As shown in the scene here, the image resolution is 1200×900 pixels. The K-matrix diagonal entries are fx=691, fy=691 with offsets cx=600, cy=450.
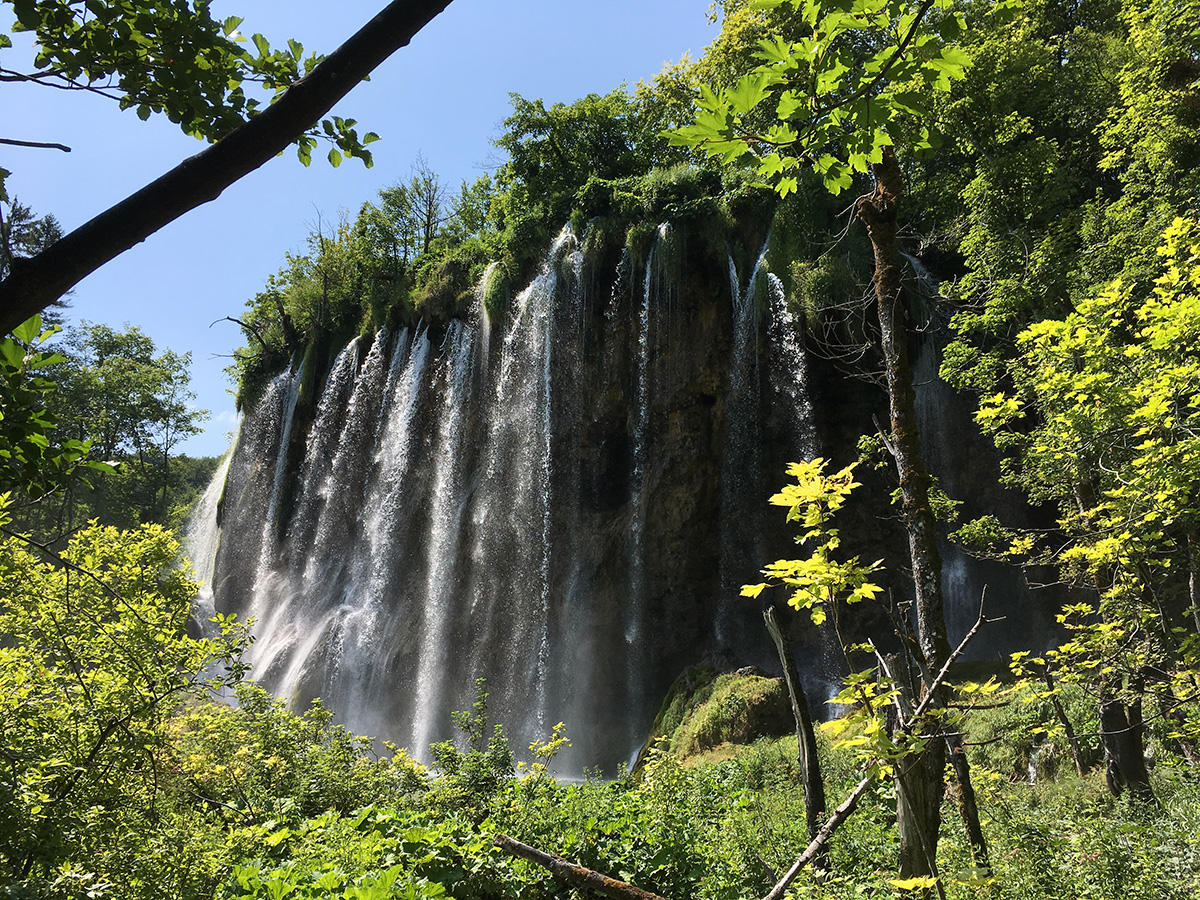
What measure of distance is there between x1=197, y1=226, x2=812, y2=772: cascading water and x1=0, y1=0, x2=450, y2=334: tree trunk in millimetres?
15291

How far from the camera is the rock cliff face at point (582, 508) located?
16.3 m

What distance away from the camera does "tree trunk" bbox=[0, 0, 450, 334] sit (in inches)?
54.6

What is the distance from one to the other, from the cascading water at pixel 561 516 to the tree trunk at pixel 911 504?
1214cm

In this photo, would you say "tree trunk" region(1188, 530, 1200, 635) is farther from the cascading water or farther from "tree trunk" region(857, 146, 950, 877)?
the cascading water

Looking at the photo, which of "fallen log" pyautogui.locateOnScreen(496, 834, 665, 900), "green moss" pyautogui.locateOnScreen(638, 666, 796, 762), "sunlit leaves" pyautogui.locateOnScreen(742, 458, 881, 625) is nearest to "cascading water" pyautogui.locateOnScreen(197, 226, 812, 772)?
"green moss" pyautogui.locateOnScreen(638, 666, 796, 762)

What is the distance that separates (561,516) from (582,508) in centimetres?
59

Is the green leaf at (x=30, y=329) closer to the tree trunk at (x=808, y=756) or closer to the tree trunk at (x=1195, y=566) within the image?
the tree trunk at (x=808, y=756)

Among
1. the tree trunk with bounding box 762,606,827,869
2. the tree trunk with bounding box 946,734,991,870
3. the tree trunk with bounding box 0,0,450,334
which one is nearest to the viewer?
the tree trunk with bounding box 0,0,450,334

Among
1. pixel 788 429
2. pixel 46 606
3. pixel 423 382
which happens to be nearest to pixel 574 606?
pixel 788 429

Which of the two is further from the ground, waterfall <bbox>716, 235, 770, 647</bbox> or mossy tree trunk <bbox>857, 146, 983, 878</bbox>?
waterfall <bbox>716, 235, 770, 647</bbox>

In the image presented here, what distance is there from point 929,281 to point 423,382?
46.6 feet

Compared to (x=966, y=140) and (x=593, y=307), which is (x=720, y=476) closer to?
(x=593, y=307)

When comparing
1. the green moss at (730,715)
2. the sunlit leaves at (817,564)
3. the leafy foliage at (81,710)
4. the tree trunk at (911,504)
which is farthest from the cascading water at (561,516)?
the sunlit leaves at (817,564)

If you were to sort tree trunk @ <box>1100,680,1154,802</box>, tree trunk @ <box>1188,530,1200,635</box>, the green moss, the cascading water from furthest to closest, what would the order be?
the cascading water, the green moss, tree trunk @ <box>1100,680,1154,802</box>, tree trunk @ <box>1188,530,1200,635</box>
